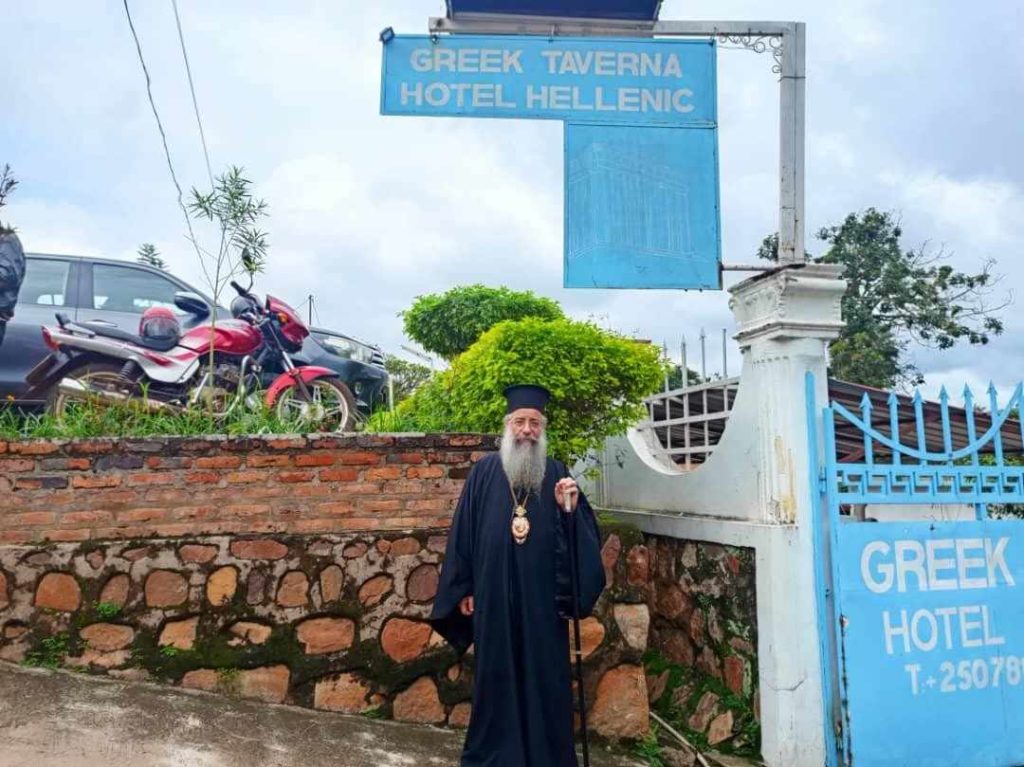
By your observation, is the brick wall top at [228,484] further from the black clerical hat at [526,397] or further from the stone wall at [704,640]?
the stone wall at [704,640]

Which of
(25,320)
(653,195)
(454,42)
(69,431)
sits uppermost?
(454,42)

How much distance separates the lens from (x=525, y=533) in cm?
367

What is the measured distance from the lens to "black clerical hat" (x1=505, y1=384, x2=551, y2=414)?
3.90 m

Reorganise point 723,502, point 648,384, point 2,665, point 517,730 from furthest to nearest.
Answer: point 648,384, point 723,502, point 2,665, point 517,730

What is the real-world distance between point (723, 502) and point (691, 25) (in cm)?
289

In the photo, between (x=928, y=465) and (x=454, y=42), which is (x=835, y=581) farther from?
(x=454, y=42)

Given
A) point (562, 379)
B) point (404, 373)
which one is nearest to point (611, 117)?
point (562, 379)

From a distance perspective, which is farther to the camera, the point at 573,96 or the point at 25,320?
the point at 25,320

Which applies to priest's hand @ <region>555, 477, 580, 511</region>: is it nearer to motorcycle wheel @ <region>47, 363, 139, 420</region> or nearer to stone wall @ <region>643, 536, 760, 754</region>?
stone wall @ <region>643, 536, 760, 754</region>

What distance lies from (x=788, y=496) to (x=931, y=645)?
1059mm

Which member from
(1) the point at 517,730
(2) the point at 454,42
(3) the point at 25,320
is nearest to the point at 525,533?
(1) the point at 517,730

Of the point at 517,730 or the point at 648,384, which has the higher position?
the point at 648,384

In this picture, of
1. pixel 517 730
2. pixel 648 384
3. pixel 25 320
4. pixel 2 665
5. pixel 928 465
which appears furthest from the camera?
pixel 25 320

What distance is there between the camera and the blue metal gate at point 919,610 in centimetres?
413
